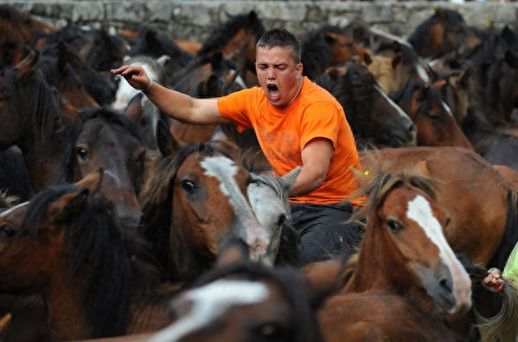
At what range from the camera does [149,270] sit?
5598 mm

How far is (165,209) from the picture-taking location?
5.87m

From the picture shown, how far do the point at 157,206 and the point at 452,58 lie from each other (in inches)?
375

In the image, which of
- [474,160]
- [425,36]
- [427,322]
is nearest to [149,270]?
[427,322]

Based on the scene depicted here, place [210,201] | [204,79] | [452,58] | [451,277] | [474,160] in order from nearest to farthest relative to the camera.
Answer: [451,277] < [210,201] < [474,160] < [204,79] < [452,58]

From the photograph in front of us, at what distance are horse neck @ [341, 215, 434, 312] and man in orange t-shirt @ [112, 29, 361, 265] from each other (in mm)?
519

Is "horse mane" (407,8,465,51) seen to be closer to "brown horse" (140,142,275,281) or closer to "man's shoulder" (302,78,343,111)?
"man's shoulder" (302,78,343,111)

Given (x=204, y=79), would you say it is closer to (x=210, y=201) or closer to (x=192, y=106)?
(x=192, y=106)

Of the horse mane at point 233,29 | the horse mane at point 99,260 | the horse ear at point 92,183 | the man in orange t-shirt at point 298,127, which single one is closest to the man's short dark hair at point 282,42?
the man in orange t-shirt at point 298,127

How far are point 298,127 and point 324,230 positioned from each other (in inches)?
22.9

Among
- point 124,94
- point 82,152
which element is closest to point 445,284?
point 82,152

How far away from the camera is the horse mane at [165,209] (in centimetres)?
575

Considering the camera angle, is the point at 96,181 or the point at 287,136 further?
the point at 287,136

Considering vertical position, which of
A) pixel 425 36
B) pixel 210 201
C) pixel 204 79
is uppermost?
pixel 210 201

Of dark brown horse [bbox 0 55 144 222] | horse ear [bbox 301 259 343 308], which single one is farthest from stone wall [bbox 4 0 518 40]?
horse ear [bbox 301 259 343 308]
